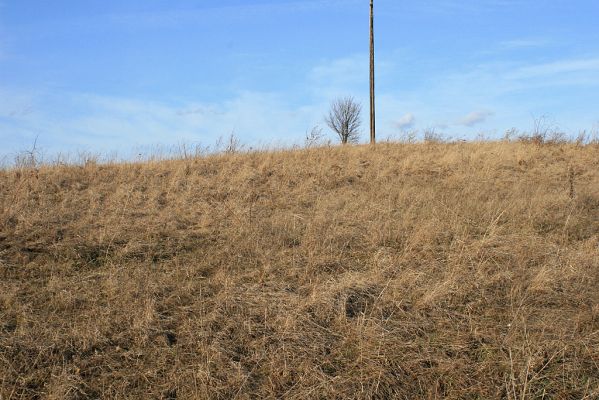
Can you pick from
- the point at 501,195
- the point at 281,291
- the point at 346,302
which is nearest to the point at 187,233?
the point at 281,291

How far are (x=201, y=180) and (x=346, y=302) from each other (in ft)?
17.2

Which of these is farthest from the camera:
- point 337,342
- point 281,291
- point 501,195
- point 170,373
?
point 501,195

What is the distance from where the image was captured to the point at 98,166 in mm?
9930

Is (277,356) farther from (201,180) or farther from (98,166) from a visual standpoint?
(98,166)

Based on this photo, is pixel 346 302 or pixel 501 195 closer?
pixel 346 302

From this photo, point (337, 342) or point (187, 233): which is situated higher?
point (187, 233)

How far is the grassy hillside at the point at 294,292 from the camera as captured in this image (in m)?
3.67

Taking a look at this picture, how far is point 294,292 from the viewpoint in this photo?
486 cm

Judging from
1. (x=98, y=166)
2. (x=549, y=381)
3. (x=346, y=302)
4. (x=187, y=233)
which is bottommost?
(x=549, y=381)

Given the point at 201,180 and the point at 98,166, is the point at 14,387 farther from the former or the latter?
the point at 98,166

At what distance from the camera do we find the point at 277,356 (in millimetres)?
3830

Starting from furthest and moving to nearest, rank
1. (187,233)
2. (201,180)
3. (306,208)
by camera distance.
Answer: (201,180) < (306,208) < (187,233)

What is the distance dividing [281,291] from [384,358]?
1.33 m

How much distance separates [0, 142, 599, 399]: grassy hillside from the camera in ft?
12.0
